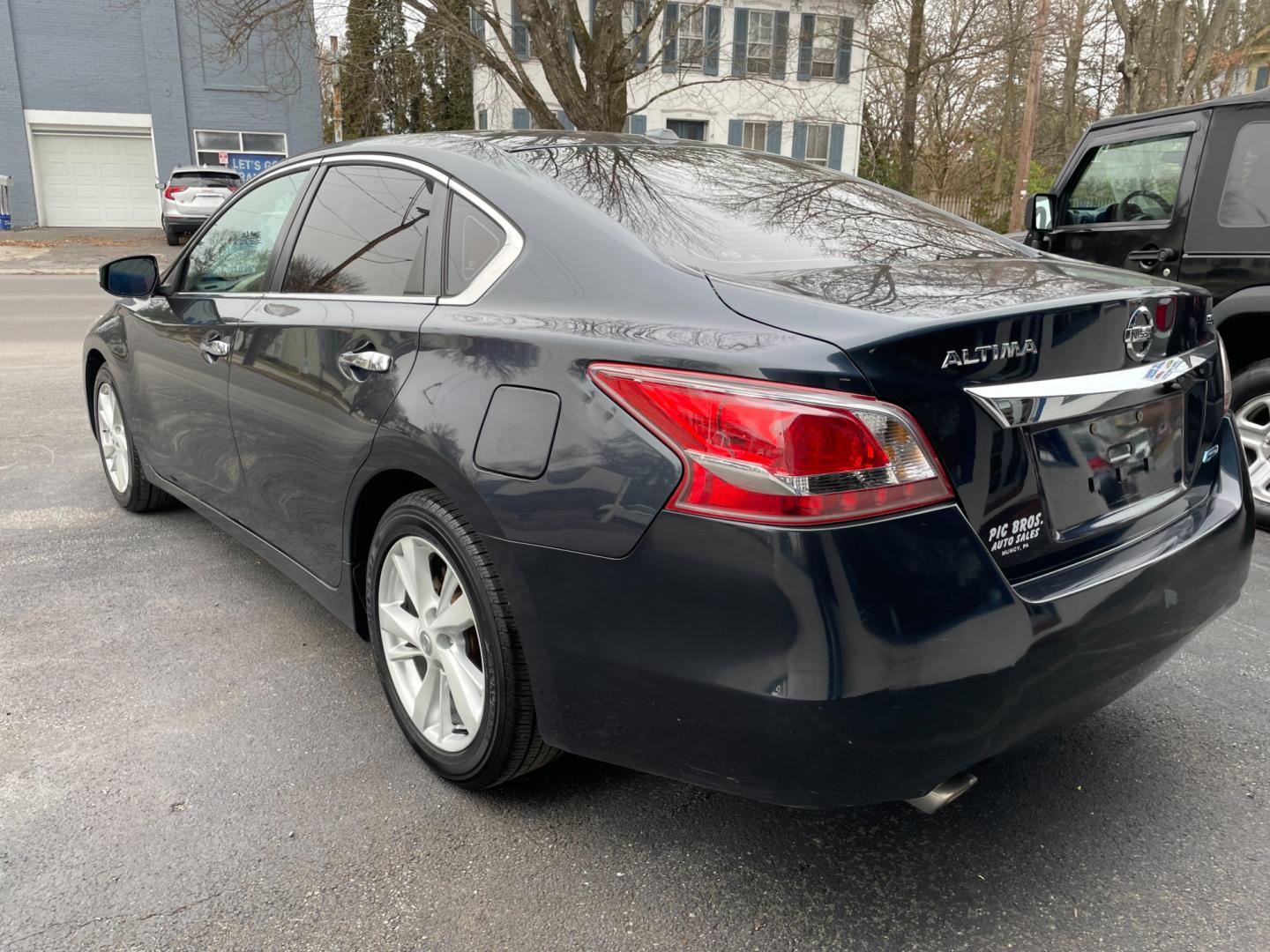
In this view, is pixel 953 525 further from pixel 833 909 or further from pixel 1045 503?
pixel 833 909

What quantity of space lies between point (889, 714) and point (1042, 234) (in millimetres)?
4904

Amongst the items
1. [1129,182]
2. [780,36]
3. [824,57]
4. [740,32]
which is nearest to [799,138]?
[824,57]

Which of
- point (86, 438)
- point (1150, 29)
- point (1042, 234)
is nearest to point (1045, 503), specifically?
point (1042, 234)

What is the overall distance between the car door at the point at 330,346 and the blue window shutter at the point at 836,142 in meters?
31.1

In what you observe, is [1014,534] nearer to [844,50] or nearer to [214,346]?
[214,346]

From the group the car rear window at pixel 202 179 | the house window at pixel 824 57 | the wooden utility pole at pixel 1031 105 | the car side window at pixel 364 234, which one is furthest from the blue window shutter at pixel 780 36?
the car side window at pixel 364 234

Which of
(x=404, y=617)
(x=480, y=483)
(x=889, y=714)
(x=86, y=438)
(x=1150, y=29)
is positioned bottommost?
(x=86, y=438)

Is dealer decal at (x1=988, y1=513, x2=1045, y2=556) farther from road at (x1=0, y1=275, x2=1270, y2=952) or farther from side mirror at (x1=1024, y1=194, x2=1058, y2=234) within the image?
side mirror at (x1=1024, y1=194, x2=1058, y2=234)

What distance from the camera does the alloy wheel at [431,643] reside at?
237cm

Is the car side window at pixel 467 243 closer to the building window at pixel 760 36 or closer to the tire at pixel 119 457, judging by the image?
the tire at pixel 119 457

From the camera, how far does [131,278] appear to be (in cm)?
398

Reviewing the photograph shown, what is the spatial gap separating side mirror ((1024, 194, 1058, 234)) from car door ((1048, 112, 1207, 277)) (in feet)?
0.25

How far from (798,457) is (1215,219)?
13.6 feet

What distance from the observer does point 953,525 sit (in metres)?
1.78
